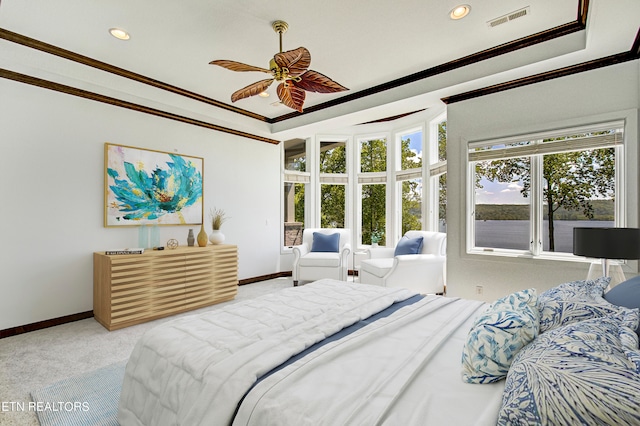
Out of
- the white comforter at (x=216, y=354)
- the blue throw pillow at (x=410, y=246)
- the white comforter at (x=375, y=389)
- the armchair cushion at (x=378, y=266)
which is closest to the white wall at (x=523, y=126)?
the blue throw pillow at (x=410, y=246)

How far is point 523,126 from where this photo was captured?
11.2 ft

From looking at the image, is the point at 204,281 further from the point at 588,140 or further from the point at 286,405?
the point at 588,140

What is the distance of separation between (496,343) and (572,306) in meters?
0.40

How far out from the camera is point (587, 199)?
10.4ft

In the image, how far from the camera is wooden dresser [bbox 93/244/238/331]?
10.6 ft

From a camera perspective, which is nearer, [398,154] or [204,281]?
[204,281]

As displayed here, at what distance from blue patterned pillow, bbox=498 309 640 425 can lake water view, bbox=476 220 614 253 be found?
2.83 m

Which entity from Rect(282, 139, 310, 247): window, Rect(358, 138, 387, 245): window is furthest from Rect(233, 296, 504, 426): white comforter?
Rect(282, 139, 310, 247): window

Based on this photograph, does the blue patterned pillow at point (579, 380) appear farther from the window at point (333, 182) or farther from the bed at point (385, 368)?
the window at point (333, 182)

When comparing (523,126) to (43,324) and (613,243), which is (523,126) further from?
(43,324)

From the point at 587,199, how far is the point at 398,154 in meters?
3.09

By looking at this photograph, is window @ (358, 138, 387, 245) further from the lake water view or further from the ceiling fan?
the ceiling fan

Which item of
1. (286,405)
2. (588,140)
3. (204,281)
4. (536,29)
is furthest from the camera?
(204,281)

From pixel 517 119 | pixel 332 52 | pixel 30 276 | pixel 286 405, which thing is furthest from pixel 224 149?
pixel 286 405
